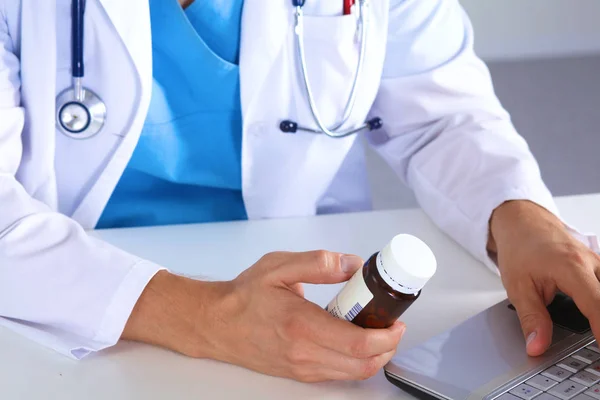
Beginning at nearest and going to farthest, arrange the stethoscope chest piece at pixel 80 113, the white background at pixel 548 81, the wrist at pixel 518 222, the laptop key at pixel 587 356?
the laptop key at pixel 587 356 < the wrist at pixel 518 222 < the stethoscope chest piece at pixel 80 113 < the white background at pixel 548 81

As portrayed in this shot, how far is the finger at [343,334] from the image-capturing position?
0.82 metres

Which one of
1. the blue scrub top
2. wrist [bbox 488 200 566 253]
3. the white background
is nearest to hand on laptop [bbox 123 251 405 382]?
wrist [bbox 488 200 566 253]

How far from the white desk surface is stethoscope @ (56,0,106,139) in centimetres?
16

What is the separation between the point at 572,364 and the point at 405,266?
0.23m

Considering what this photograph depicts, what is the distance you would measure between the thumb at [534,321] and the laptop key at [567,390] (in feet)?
0.22

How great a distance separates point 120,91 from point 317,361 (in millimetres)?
563

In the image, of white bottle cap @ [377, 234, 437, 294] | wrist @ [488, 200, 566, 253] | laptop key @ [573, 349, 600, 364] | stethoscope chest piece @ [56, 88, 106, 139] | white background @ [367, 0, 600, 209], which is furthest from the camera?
white background @ [367, 0, 600, 209]

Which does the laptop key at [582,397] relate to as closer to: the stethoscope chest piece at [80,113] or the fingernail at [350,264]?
the fingernail at [350,264]

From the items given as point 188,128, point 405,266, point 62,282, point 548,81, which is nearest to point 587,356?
point 405,266

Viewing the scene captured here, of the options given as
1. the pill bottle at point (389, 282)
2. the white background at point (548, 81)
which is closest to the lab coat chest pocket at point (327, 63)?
the pill bottle at point (389, 282)

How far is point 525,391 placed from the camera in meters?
0.79

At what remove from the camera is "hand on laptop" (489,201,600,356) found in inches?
35.7

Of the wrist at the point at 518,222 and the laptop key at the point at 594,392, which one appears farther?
the wrist at the point at 518,222

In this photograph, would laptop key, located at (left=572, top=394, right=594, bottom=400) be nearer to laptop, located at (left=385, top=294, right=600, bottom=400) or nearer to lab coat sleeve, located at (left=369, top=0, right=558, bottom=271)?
laptop, located at (left=385, top=294, right=600, bottom=400)
